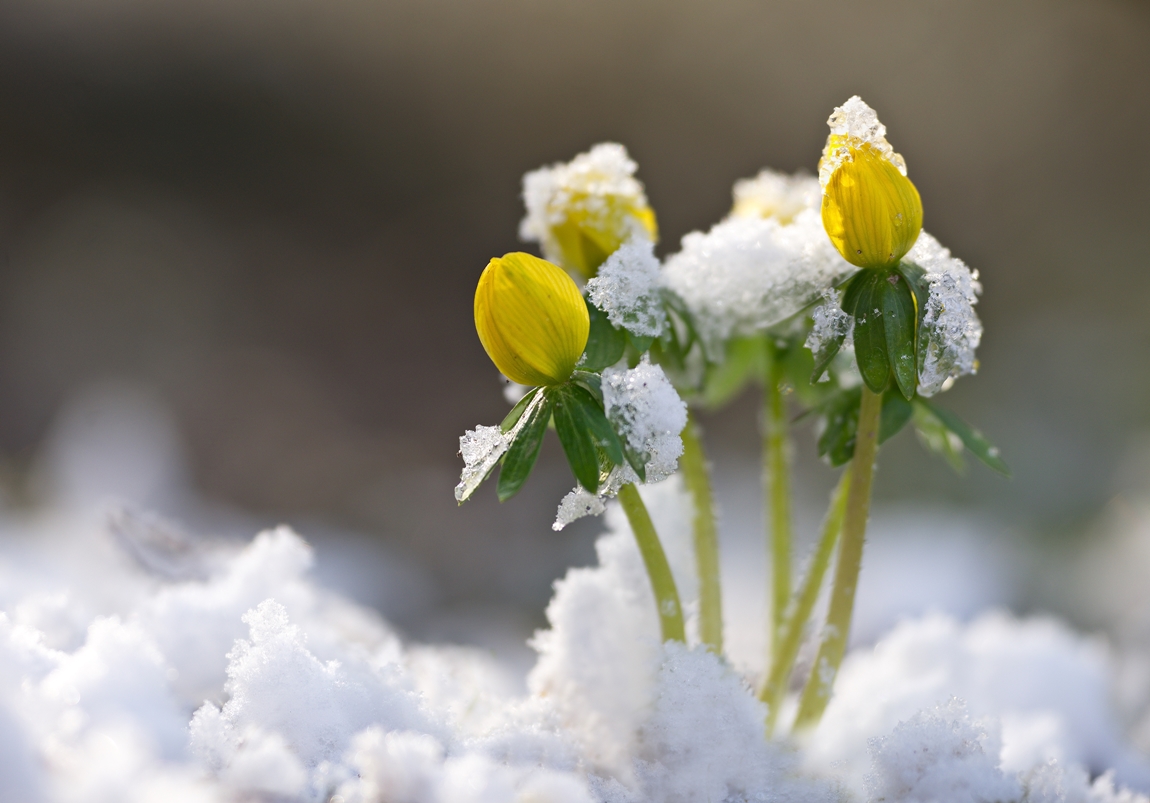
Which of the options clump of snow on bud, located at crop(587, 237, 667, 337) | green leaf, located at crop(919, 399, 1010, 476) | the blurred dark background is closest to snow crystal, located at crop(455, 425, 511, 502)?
clump of snow on bud, located at crop(587, 237, 667, 337)

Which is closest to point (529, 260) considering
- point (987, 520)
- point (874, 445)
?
point (874, 445)

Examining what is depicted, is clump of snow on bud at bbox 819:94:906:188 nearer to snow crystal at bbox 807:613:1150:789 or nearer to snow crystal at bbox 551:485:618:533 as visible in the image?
snow crystal at bbox 551:485:618:533

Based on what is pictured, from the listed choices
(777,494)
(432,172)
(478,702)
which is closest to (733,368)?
(777,494)

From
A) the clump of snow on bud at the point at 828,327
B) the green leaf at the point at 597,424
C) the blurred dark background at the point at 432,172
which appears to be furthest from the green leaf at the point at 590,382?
the blurred dark background at the point at 432,172

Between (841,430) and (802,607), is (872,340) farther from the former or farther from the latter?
(802,607)

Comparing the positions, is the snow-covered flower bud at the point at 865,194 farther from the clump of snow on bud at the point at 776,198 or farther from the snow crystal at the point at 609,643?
the snow crystal at the point at 609,643

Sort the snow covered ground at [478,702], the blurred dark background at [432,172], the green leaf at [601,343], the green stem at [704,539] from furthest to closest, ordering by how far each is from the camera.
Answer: the blurred dark background at [432,172], the green stem at [704,539], the green leaf at [601,343], the snow covered ground at [478,702]

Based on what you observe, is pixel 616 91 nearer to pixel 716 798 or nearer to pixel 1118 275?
pixel 1118 275
